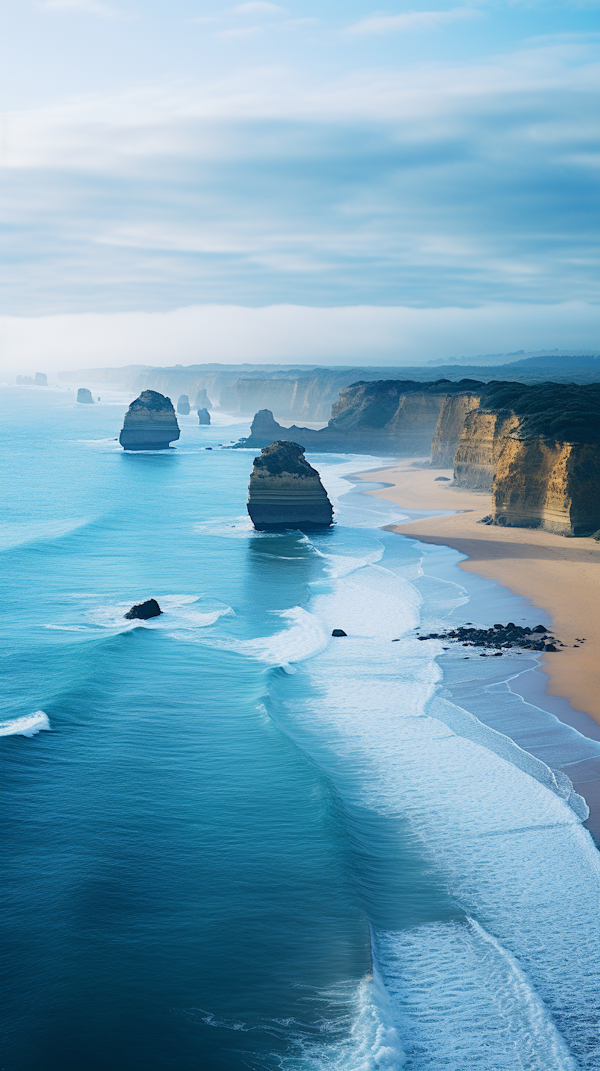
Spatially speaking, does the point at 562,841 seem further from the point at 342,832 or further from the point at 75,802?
the point at 75,802

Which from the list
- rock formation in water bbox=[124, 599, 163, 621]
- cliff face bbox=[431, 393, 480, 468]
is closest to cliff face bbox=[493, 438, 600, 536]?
rock formation in water bbox=[124, 599, 163, 621]

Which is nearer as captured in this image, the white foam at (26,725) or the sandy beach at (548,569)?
the white foam at (26,725)

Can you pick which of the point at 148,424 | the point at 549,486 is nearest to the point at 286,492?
the point at 549,486

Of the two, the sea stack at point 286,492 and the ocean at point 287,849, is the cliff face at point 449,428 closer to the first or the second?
the sea stack at point 286,492

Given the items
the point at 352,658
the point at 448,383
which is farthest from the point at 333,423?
the point at 352,658

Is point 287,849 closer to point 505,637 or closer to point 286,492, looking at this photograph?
point 505,637

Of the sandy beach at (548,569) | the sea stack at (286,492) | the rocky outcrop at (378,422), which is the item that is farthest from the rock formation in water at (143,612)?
the rocky outcrop at (378,422)

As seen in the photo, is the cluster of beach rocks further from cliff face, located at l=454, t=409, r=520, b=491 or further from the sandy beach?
cliff face, located at l=454, t=409, r=520, b=491
